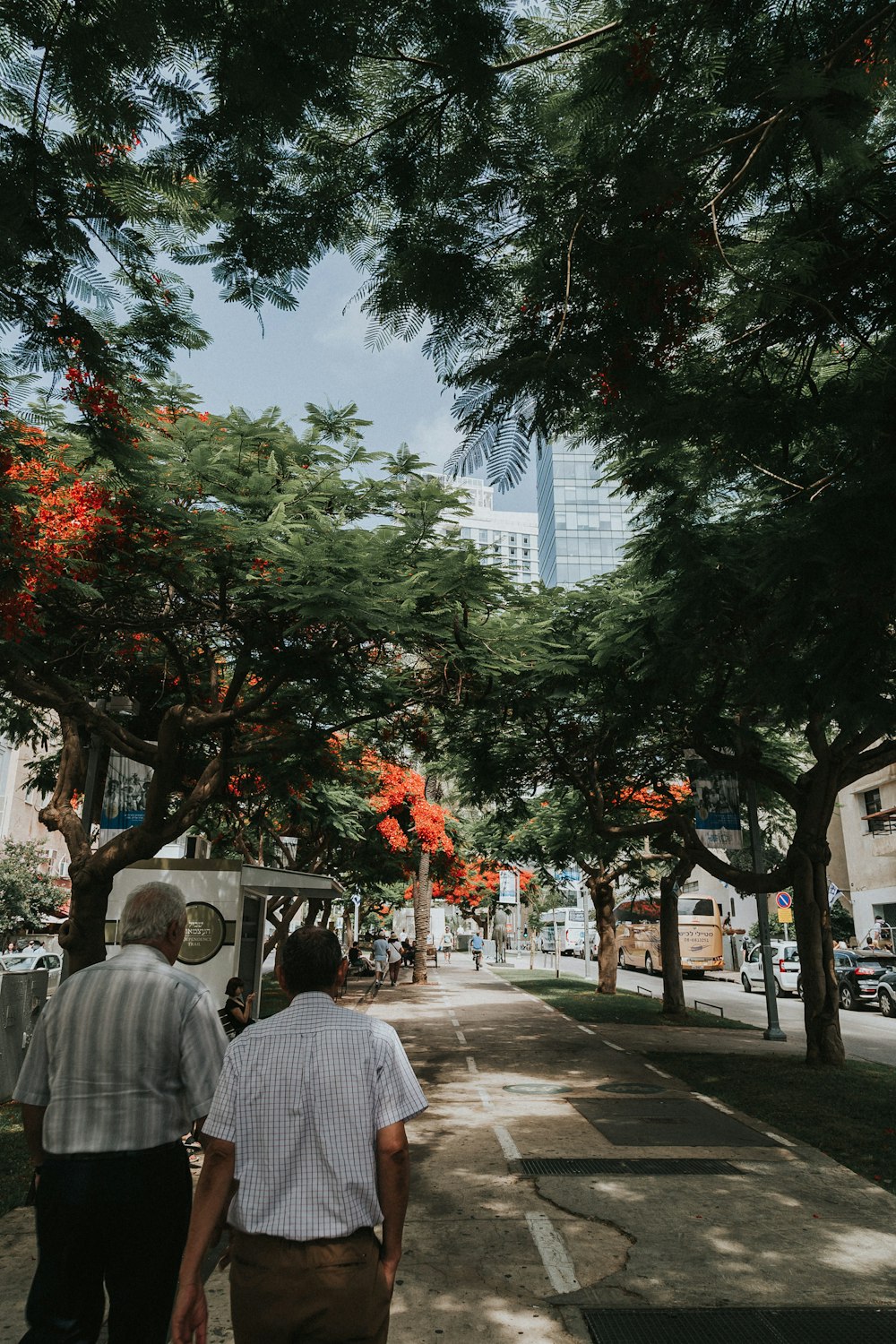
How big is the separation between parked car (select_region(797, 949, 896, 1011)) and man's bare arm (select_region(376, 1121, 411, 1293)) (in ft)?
79.4

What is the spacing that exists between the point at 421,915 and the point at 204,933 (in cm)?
1885

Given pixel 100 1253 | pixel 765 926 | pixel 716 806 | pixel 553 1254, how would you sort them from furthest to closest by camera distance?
pixel 765 926, pixel 716 806, pixel 553 1254, pixel 100 1253

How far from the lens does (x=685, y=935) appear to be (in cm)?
3953

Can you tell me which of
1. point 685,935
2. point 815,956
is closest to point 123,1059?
point 815,956

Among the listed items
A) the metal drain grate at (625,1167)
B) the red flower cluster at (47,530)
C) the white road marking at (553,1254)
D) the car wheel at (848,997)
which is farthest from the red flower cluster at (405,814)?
the white road marking at (553,1254)

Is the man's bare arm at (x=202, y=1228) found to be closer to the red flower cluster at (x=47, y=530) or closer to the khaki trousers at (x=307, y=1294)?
the khaki trousers at (x=307, y=1294)

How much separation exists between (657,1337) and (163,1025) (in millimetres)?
2783

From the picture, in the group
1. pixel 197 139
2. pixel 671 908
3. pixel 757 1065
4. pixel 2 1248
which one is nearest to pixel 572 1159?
pixel 2 1248

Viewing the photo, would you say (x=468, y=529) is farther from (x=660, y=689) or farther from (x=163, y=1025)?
(x=163, y=1025)

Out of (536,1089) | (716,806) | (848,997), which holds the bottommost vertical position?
(536,1089)

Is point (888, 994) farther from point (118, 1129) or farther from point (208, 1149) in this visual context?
point (208, 1149)

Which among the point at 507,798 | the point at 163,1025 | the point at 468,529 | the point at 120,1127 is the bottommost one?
the point at 120,1127

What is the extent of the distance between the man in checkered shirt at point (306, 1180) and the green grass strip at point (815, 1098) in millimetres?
5980

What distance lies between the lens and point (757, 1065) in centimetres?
1280
